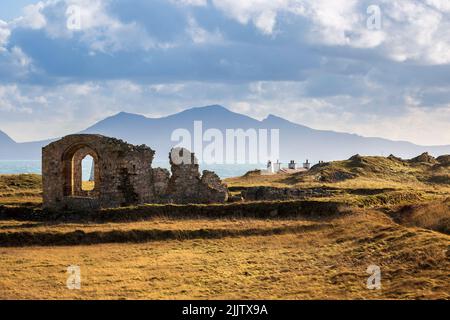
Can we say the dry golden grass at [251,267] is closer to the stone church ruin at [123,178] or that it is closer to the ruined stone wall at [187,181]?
the stone church ruin at [123,178]

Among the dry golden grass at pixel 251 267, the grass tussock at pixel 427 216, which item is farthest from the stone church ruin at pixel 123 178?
the grass tussock at pixel 427 216

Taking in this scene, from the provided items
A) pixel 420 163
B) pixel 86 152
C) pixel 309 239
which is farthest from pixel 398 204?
pixel 420 163

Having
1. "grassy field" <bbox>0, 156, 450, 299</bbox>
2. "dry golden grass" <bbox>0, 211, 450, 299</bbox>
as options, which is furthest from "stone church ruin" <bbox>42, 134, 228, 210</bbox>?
"dry golden grass" <bbox>0, 211, 450, 299</bbox>

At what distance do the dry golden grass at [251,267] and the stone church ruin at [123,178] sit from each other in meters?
7.94

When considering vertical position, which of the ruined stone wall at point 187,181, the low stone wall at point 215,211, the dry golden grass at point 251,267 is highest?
the ruined stone wall at point 187,181

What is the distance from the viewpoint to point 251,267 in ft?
59.9

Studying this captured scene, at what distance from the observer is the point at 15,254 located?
21.0 meters

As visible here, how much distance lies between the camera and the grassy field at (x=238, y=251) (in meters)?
15.2

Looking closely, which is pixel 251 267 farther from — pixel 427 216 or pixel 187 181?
pixel 187 181

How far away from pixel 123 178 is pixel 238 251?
1166cm

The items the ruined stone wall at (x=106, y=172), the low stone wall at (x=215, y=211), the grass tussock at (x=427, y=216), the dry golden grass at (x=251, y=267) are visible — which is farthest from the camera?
the ruined stone wall at (x=106, y=172)

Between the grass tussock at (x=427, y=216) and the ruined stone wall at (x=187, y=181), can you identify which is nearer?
the grass tussock at (x=427, y=216)

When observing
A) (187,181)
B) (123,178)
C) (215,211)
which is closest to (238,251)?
(215,211)

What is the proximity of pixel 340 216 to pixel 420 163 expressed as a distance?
125ft
